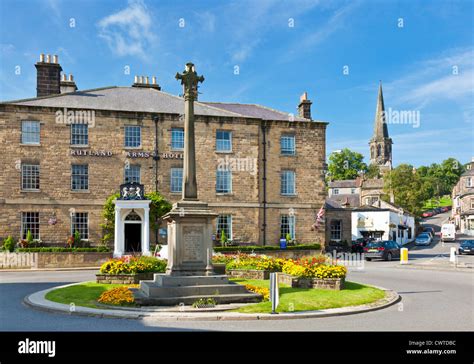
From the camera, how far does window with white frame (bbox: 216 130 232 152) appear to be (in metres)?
34.2

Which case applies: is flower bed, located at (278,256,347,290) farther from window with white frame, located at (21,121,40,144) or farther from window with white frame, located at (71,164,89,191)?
window with white frame, located at (21,121,40,144)

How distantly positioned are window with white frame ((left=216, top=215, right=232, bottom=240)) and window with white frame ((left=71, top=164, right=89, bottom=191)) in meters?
9.62

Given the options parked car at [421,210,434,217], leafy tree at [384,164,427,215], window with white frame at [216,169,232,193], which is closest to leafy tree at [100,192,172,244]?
window with white frame at [216,169,232,193]

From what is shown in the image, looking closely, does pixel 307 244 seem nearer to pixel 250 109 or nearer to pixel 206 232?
pixel 250 109

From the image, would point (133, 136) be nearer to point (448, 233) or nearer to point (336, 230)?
point (336, 230)

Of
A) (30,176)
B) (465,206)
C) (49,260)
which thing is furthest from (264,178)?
(465,206)

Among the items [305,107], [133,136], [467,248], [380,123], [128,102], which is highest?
[380,123]

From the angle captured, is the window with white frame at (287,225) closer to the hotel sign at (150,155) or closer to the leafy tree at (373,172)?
the hotel sign at (150,155)

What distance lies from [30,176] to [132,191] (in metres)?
6.86

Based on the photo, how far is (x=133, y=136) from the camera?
3284 centimetres

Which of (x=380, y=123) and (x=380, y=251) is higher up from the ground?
(x=380, y=123)

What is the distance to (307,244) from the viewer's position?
35250 millimetres

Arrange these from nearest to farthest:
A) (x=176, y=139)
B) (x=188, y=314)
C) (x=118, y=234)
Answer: (x=188, y=314) < (x=118, y=234) < (x=176, y=139)

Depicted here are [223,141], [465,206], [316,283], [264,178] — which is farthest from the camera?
[465,206]
